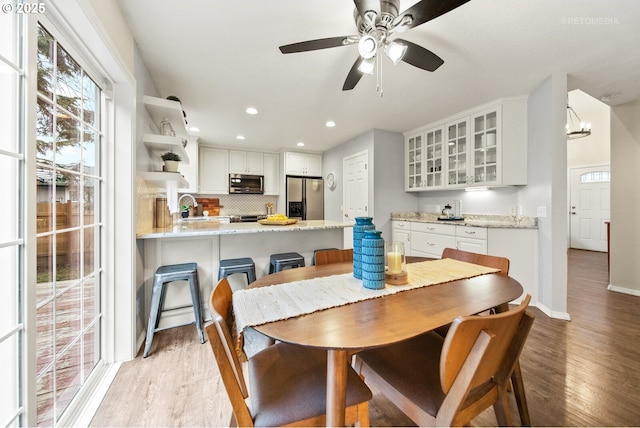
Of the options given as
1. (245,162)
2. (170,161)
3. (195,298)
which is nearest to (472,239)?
(195,298)

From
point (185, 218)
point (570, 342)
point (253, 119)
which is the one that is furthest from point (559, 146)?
point (185, 218)

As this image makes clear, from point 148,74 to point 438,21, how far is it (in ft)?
8.22

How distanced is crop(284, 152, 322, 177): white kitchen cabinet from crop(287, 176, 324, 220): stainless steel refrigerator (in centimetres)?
13

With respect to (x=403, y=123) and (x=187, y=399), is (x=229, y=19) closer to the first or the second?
(x=187, y=399)

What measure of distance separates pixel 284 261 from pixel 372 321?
159cm

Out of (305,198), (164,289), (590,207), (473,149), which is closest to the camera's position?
(164,289)

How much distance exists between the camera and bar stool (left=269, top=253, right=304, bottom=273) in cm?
235

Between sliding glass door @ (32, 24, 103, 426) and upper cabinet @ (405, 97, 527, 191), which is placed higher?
upper cabinet @ (405, 97, 527, 191)

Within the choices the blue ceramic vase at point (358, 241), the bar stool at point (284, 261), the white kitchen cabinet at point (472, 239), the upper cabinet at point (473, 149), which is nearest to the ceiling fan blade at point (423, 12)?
the blue ceramic vase at point (358, 241)

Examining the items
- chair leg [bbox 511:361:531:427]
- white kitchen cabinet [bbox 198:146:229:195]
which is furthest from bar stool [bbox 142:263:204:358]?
white kitchen cabinet [bbox 198:146:229:195]

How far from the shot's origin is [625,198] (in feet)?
10.2

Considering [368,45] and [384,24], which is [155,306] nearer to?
[368,45]

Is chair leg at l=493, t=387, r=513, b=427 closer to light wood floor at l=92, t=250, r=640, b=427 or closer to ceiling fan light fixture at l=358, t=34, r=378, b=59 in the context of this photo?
light wood floor at l=92, t=250, r=640, b=427

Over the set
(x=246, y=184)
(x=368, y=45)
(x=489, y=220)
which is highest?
(x=368, y=45)
